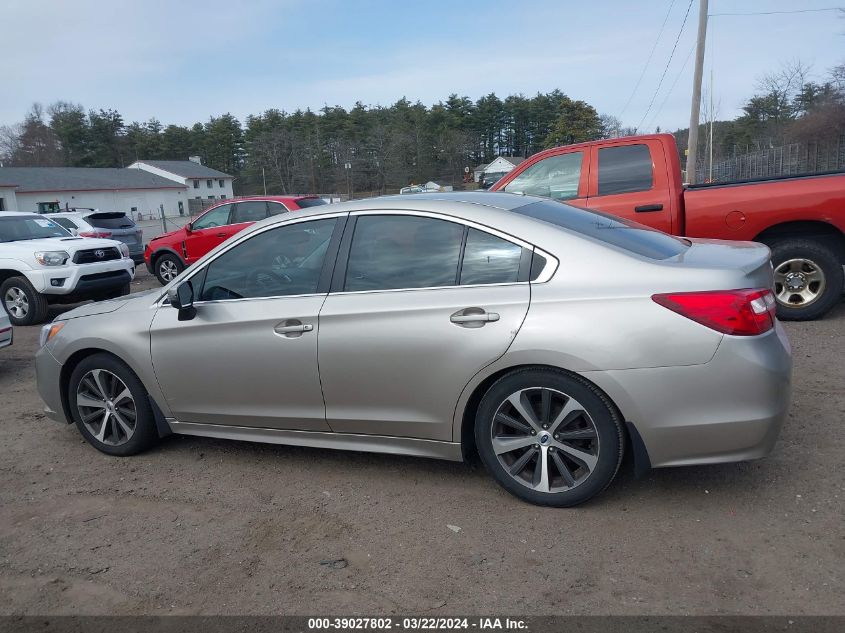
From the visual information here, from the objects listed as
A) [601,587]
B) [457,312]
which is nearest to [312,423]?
[457,312]

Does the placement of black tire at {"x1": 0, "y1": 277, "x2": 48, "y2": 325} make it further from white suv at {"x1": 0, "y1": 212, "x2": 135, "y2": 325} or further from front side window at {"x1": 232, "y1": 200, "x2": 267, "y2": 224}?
front side window at {"x1": 232, "y1": 200, "x2": 267, "y2": 224}

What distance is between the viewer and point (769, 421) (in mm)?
3172

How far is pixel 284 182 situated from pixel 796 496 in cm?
7063

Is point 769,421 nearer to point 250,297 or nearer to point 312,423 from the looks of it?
point 312,423

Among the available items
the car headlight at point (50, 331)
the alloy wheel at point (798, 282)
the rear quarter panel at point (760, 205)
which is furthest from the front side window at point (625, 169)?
the car headlight at point (50, 331)

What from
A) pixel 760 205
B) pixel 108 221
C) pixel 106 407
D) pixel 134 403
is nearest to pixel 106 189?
pixel 108 221

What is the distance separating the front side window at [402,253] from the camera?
3.71 meters

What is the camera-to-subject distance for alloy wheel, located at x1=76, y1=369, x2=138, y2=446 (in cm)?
457

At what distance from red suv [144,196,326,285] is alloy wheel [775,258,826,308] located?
863cm

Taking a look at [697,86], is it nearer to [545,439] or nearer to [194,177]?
[545,439]

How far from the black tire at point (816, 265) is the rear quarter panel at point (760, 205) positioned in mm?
277

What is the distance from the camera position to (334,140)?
6900 cm

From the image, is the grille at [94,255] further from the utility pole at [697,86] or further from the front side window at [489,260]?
the utility pole at [697,86]

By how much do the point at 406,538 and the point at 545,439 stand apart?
86cm
